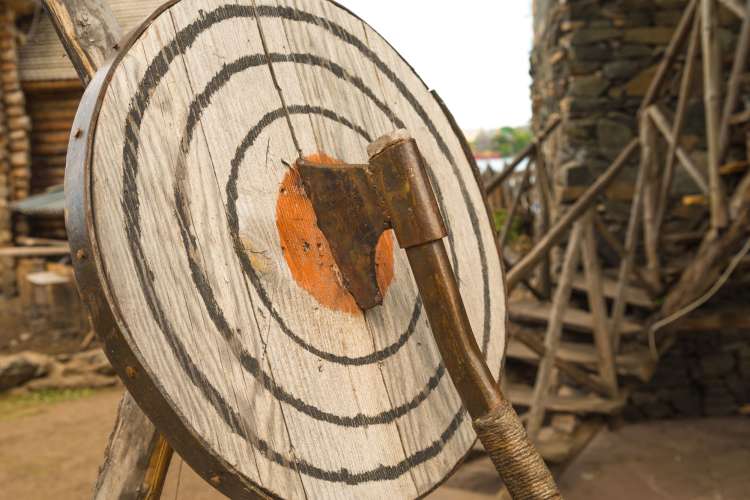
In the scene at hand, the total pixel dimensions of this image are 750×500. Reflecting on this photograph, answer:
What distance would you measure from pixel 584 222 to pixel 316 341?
10.9 ft

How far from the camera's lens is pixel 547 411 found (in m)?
4.27

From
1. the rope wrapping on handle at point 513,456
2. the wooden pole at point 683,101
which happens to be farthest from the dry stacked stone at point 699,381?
the rope wrapping on handle at point 513,456

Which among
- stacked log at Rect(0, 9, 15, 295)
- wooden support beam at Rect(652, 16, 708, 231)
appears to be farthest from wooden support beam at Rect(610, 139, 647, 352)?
stacked log at Rect(0, 9, 15, 295)

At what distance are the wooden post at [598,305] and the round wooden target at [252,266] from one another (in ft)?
9.71

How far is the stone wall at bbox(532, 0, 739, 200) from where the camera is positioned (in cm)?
542

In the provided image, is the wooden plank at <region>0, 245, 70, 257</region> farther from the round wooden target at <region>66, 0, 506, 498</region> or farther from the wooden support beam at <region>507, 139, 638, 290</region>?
the round wooden target at <region>66, 0, 506, 498</region>

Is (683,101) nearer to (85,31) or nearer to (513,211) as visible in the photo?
(513,211)

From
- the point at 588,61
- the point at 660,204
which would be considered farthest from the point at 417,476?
the point at 588,61

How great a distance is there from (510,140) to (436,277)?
15860 millimetres

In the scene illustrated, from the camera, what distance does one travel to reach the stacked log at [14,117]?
8836 mm

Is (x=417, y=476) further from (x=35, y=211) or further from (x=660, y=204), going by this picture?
(x=35, y=211)

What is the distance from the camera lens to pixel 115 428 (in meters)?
1.35

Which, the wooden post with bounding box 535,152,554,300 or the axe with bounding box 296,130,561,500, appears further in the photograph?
the wooden post with bounding box 535,152,554,300

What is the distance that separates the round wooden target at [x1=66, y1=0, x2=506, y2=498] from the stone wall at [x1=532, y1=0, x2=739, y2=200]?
460 cm
